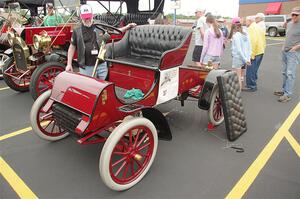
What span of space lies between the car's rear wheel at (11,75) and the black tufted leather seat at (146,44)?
2.04 meters

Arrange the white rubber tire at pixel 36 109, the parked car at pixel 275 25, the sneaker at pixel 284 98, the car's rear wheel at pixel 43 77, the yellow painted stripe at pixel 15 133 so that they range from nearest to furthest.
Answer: the white rubber tire at pixel 36 109
the yellow painted stripe at pixel 15 133
the car's rear wheel at pixel 43 77
the sneaker at pixel 284 98
the parked car at pixel 275 25

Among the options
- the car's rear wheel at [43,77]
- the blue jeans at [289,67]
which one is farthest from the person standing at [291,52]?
the car's rear wheel at [43,77]

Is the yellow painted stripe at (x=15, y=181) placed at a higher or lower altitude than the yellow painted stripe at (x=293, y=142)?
lower

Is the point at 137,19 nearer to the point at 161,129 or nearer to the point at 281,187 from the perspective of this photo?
the point at 161,129

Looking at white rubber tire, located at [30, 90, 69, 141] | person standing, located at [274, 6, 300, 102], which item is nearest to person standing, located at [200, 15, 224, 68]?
person standing, located at [274, 6, 300, 102]

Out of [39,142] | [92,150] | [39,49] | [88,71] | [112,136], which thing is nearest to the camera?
[112,136]

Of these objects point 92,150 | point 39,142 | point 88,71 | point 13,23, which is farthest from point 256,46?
point 13,23

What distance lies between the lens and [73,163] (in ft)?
9.84

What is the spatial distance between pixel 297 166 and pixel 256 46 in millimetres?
3111

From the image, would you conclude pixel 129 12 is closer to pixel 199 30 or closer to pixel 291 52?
pixel 199 30

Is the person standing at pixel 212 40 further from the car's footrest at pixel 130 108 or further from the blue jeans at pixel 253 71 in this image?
the car's footrest at pixel 130 108

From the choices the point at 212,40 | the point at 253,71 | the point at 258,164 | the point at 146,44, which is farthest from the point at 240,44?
the point at 258,164

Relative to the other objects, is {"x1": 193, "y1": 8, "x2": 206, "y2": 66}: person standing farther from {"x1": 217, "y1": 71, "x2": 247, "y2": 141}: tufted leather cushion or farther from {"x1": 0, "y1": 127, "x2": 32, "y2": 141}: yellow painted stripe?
{"x1": 0, "y1": 127, "x2": 32, "y2": 141}: yellow painted stripe

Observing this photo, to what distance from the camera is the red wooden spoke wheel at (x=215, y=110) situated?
12.1 ft
